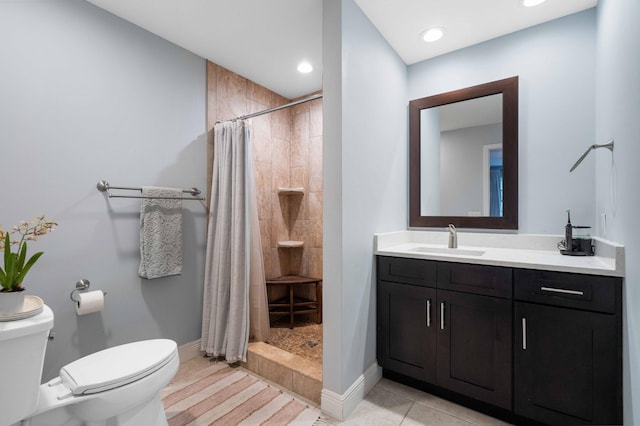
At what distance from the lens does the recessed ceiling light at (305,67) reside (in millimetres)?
2533

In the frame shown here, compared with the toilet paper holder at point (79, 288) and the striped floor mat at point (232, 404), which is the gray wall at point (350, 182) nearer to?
the striped floor mat at point (232, 404)

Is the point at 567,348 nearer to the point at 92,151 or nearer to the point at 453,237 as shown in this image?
the point at 453,237

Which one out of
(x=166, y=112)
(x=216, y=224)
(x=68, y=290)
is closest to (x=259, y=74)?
(x=166, y=112)

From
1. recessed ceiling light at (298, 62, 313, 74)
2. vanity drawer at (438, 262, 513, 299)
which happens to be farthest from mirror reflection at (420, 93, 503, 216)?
recessed ceiling light at (298, 62, 313, 74)

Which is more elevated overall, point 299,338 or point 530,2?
point 530,2

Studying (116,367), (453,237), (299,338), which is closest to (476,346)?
(453,237)

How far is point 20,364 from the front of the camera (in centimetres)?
101

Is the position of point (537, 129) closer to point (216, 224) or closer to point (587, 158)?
point (587, 158)

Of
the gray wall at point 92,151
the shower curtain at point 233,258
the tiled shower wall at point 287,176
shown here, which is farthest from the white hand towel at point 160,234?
the tiled shower wall at point 287,176

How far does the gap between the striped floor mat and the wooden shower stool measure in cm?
81

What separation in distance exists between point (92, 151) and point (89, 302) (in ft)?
3.02

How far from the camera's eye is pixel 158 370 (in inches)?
52.7

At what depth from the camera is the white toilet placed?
100cm

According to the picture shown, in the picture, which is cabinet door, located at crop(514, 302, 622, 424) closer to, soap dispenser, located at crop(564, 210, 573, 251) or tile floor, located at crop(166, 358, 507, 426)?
tile floor, located at crop(166, 358, 507, 426)
